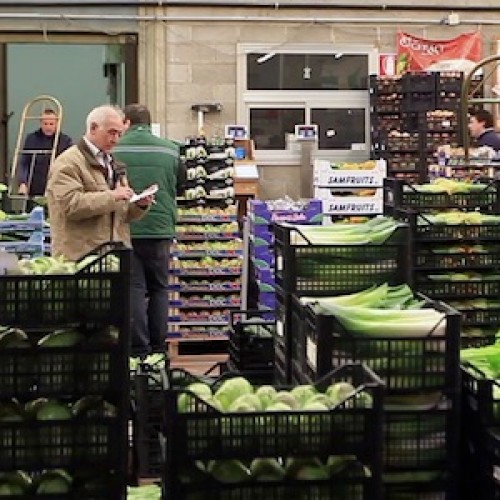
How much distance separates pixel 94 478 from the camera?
10.3 feet

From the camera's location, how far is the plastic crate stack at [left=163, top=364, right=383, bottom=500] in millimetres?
2758

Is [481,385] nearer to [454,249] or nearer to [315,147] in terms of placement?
[454,249]

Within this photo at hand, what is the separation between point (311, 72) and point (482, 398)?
10779 millimetres

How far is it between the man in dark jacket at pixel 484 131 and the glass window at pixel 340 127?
3979mm

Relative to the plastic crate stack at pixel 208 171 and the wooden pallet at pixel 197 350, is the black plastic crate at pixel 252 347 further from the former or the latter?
the plastic crate stack at pixel 208 171

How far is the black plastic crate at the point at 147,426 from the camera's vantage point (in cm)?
447

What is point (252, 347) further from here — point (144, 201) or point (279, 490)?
point (279, 490)

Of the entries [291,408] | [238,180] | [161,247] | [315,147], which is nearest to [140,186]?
[161,247]

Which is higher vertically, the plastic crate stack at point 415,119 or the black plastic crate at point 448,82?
the black plastic crate at point 448,82

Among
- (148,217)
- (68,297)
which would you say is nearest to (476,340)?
(68,297)

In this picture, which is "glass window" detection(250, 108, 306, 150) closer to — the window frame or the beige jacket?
the window frame

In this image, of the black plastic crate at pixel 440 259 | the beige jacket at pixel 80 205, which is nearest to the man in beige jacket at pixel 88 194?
the beige jacket at pixel 80 205

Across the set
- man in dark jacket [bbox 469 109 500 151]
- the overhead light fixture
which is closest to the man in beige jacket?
man in dark jacket [bbox 469 109 500 151]

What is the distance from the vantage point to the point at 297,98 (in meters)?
13.6
